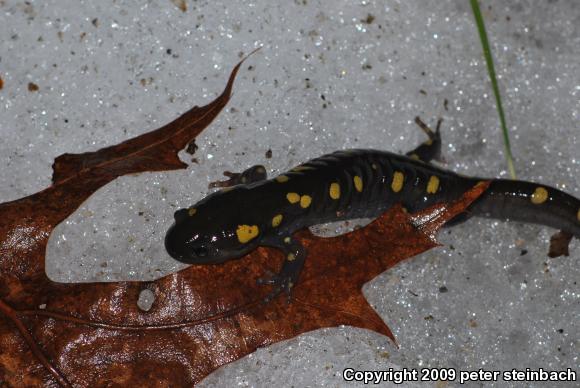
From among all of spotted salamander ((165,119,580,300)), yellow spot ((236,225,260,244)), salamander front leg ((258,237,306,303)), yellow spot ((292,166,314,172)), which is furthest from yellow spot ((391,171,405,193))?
yellow spot ((236,225,260,244))

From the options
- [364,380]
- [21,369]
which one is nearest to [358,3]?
[364,380]

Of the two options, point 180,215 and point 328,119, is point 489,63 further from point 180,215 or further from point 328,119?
point 180,215

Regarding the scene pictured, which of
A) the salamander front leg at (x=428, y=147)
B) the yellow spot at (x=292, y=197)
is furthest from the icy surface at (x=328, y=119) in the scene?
the yellow spot at (x=292, y=197)

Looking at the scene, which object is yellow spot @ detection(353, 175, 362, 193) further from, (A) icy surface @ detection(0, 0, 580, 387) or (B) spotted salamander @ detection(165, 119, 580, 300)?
(A) icy surface @ detection(0, 0, 580, 387)

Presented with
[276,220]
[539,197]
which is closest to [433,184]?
[539,197]

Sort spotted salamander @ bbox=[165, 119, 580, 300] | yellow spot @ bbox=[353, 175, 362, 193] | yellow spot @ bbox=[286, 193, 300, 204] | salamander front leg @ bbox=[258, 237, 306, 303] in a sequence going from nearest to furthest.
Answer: salamander front leg @ bbox=[258, 237, 306, 303] < spotted salamander @ bbox=[165, 119, 580, 300] < yellow spot @ bbox=[286, 193, 300, 204] < yellow spot @ bbox=[353, 175, 362, 193]
